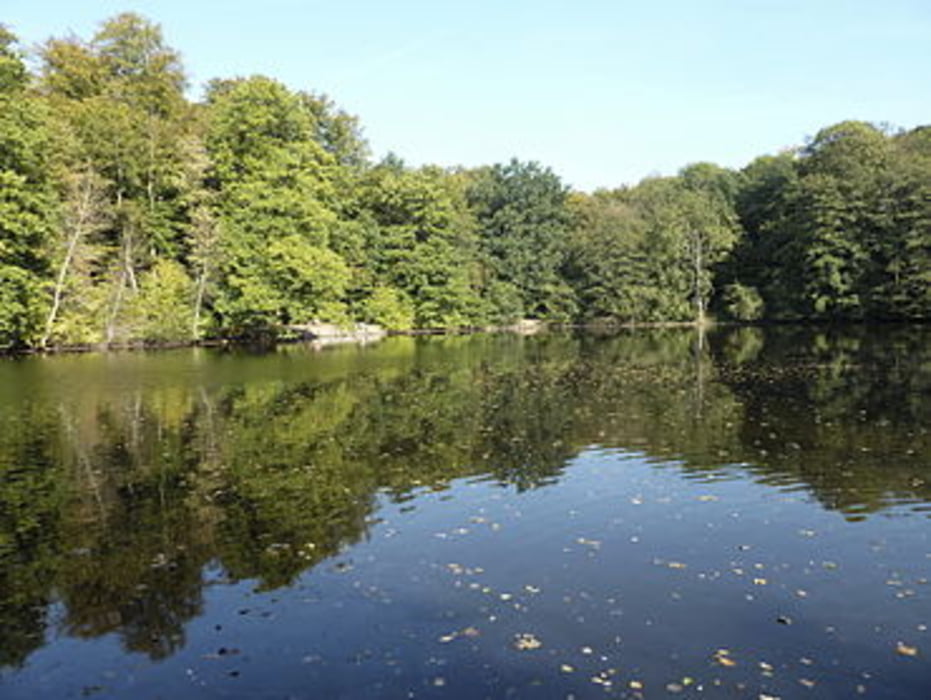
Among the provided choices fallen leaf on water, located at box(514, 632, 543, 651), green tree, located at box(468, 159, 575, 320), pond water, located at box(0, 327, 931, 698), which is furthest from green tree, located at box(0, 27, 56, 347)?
green tree, located at box(468, 159, 575, 320)

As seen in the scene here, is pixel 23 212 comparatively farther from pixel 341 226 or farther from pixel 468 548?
pixel 468 548

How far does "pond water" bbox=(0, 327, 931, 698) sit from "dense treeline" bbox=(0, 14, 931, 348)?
28490 mm

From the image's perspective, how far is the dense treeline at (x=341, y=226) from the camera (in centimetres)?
4934

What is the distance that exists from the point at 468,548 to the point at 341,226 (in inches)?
2333

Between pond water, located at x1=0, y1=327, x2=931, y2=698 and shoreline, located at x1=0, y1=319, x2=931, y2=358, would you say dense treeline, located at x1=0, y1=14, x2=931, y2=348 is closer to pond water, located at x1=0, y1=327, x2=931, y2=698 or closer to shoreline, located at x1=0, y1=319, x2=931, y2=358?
shoreline, located at x1=0, y1=319, x2=931, y2=358

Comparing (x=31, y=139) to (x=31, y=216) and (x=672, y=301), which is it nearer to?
(x=31, y=216)

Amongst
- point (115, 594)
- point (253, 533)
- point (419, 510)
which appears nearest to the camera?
point (115, 594)

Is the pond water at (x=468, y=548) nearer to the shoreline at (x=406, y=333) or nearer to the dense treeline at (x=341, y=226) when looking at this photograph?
the shoreline at (x=406, y=333)

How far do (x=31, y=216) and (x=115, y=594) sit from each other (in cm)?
4194

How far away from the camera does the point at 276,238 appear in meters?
56.7

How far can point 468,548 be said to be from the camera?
11578 mm

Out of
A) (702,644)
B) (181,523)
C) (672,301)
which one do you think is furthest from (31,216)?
(672,301)

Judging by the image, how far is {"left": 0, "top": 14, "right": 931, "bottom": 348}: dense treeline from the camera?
162 feet

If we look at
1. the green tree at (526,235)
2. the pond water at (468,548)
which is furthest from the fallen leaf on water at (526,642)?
the green tree at (526,235)
